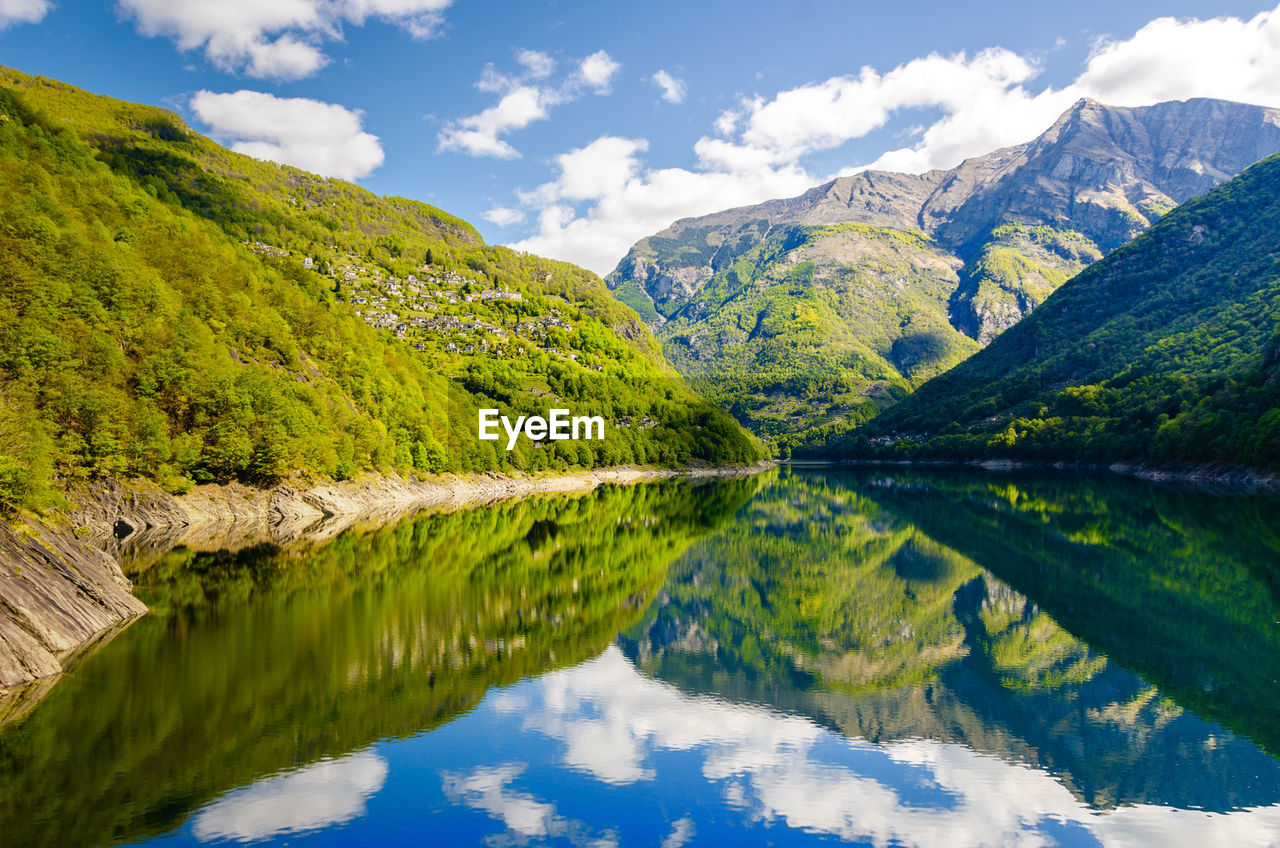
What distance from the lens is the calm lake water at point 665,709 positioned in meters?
12.0

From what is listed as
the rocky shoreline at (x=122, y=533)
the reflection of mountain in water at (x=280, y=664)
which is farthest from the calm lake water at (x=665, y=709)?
the rocky shoreline at (x=122, y=533)

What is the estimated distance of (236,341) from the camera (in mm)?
61938

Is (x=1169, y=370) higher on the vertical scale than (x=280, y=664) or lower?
higher

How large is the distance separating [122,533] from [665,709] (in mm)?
39916

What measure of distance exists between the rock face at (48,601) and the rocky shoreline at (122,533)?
4 cm

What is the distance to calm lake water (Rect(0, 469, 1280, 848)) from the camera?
39.5 feet

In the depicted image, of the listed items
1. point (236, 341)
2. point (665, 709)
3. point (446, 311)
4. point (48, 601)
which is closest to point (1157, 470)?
point (665, 709)

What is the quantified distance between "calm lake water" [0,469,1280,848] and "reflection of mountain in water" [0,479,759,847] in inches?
3.9

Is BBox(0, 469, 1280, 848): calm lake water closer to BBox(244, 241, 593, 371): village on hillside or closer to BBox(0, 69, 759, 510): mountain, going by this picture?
BBox(0, 69, 759, 510): mountain

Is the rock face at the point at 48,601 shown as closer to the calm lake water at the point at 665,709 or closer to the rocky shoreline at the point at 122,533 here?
the rocky shoreline at the point at 122,533

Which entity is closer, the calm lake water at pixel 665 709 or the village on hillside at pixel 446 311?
the calm lake water at pixel 665 709

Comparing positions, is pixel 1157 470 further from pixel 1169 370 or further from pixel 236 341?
pixel 236 341

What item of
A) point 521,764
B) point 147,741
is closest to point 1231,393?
point 521,764

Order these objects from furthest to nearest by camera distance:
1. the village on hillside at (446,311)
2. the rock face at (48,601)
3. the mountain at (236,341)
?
the village on hillside at (446,311), the mountain at (236,341), the rock face at (48,601)
